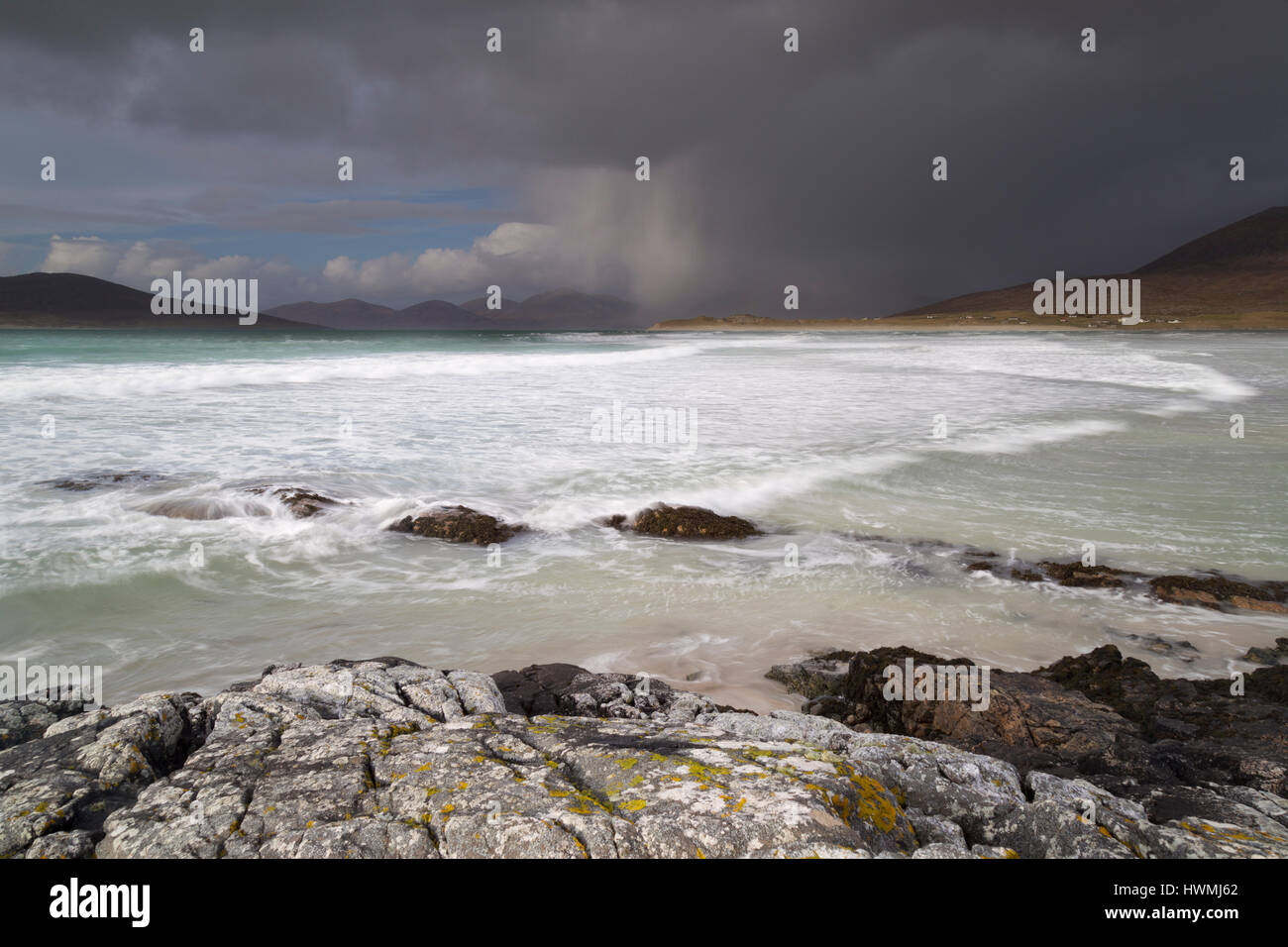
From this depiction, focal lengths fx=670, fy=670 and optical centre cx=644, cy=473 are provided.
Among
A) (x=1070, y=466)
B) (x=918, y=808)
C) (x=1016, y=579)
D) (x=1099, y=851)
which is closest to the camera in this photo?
(x=1099, y=851)

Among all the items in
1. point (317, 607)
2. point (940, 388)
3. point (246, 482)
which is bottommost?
point (317, 607)

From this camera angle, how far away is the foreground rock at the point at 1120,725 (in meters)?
3.48

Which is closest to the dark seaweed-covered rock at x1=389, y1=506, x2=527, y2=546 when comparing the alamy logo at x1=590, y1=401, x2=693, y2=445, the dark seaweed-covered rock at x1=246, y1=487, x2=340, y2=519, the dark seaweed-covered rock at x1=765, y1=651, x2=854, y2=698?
the dark seaweed-covered rock at x1=246, y1=487, x2=340, y2=519

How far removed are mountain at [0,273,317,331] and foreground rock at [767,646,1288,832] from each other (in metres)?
156

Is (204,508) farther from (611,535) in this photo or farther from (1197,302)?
(1197,302)

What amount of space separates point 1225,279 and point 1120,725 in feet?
681

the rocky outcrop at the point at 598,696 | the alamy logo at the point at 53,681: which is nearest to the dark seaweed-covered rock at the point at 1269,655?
the rocky outcrop at the point at 598,696

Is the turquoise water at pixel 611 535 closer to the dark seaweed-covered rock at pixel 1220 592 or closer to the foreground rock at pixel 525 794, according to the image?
the dark seaweed-covered rock at pixel 1220 592
